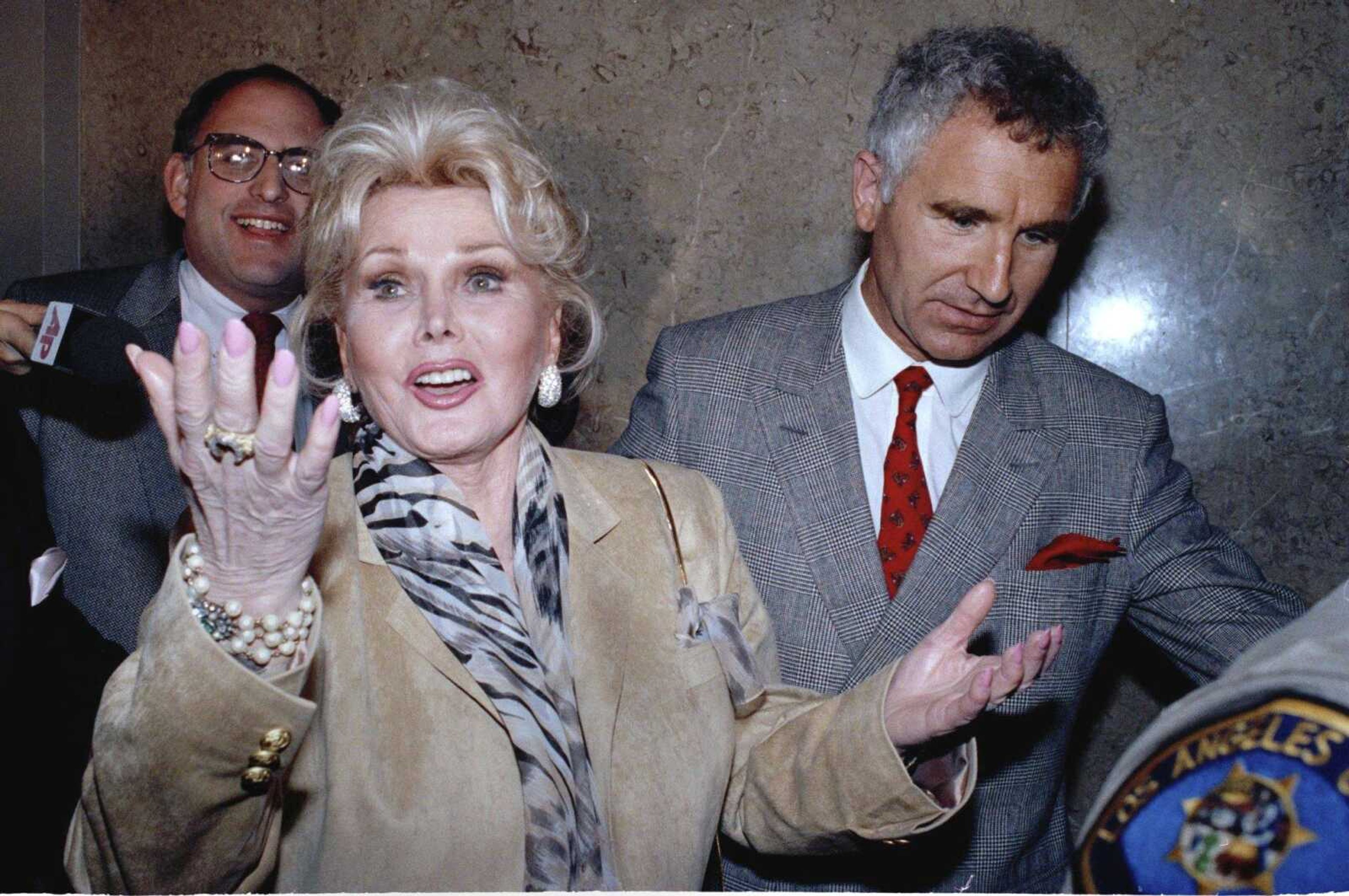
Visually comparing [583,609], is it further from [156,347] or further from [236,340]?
[156,347]

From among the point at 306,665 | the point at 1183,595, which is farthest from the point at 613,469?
the point at 1183,595

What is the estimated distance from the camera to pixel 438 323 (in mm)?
1740

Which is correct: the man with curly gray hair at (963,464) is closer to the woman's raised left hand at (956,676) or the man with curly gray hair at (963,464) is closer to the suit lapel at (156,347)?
the woman's raised left hand at (956,676)

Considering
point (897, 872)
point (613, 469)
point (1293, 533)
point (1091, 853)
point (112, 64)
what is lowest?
point (897, 872)

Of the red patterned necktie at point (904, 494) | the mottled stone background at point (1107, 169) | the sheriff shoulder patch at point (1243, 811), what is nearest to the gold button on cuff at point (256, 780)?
the sheriff shoulder patch at point (1243, 811)

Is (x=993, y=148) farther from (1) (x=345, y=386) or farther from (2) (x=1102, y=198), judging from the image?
(1) (x=345, y=386)

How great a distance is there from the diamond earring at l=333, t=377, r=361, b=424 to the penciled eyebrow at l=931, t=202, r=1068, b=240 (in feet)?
3.57

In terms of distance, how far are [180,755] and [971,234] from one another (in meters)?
1.58

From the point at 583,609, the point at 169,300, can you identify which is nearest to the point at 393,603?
the point at 583,609

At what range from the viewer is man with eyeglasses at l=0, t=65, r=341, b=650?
8.02 feet

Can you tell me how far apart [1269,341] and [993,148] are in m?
1.12

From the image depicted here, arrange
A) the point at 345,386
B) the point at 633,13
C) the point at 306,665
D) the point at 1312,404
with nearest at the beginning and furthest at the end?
the point at 306,665, the point at 345,386, the point at 1312,404, the point at 633,13

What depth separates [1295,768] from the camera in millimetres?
575

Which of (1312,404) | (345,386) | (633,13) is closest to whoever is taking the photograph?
(345,386)
